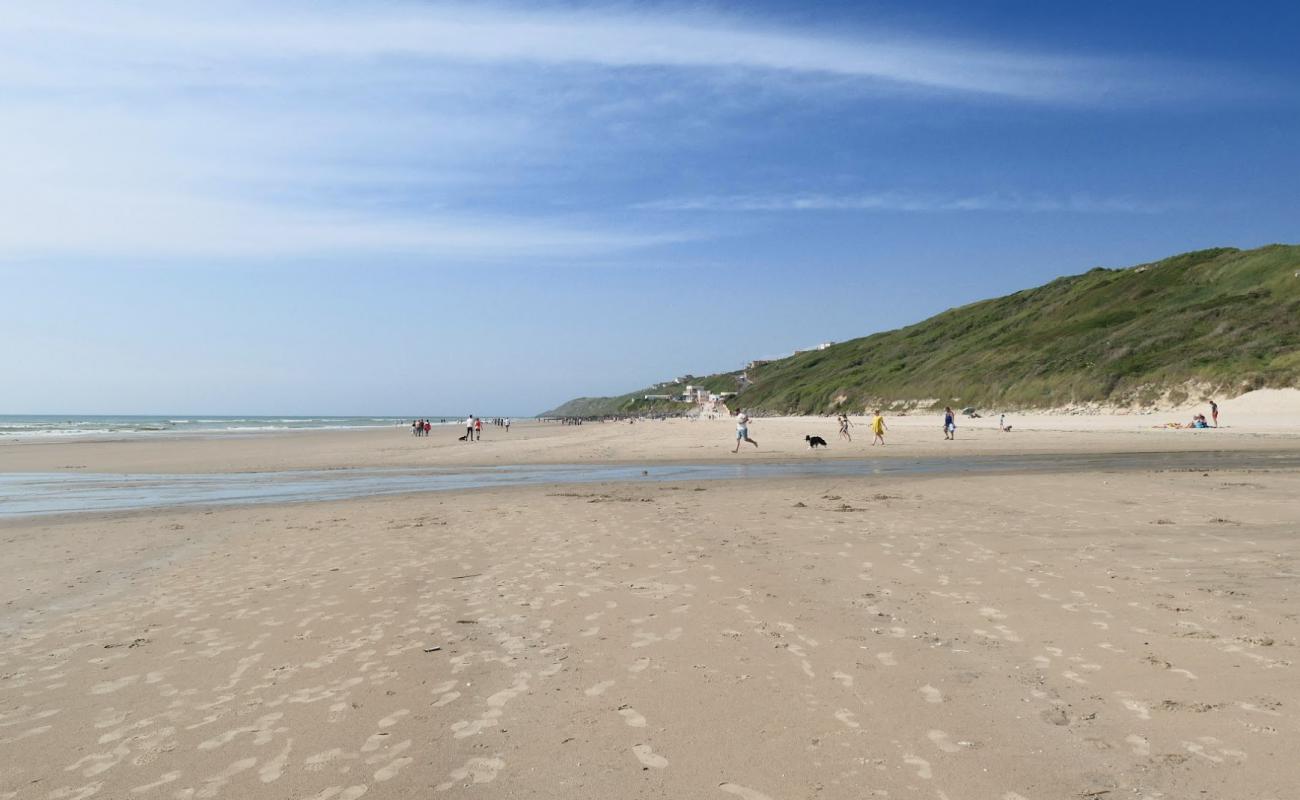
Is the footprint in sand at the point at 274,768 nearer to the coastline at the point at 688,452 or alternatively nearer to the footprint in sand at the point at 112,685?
the footprint in sand at the point at 112,685

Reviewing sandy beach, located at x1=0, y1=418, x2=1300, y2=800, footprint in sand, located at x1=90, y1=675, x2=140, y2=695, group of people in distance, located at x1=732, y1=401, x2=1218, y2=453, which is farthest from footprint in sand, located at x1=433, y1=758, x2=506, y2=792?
group of people in distance, located at x1=732, y1=401, x2=1218, y2=453

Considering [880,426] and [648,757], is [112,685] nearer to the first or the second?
[648,757]

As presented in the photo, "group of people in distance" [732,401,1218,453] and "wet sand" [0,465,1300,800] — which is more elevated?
"group of people in distance" [732,401,1218,453]

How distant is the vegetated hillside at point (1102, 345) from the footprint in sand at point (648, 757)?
199 feet

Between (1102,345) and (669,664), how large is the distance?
81.7m

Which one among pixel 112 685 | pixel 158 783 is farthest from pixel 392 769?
pixel 112 685

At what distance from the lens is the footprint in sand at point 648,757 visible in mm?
4507

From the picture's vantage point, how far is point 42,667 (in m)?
6.62

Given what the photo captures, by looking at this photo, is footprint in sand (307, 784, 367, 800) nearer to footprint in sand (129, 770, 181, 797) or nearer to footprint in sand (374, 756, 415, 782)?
footprint in sand (374, 756, 415, 782)

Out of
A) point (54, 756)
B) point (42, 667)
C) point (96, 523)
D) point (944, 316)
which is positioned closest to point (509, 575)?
point (42, 667)

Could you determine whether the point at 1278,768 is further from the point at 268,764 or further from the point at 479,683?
the point at 268,764

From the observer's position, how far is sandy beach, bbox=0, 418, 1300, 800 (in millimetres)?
4434

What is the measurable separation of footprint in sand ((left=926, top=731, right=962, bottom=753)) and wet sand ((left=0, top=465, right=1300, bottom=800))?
0.6 inches

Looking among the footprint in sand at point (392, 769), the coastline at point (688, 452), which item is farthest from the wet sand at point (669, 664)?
the coastline at point (688, 452)
